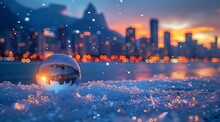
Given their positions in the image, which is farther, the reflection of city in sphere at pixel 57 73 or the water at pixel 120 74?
the water at pixel 120 74

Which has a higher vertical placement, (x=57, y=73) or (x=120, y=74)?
(x=57, y=73)

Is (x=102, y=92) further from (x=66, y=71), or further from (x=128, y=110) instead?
(x=128, y=110)

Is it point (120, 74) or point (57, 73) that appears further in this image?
point (120, 74)

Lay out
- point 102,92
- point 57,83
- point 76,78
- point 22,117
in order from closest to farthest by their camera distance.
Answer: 1. point 22,117
2. point 102,92
3. point 57,83
4. point 76,78

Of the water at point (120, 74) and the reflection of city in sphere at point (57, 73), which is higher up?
the reflection of city in sphere at point (57, 73)

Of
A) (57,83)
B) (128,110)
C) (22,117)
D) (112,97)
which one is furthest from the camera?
(57,83)

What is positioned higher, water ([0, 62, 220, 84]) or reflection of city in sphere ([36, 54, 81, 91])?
reflection of city in sphere ([36, 54, 81, 91])

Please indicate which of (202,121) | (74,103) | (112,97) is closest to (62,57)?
(112,97)

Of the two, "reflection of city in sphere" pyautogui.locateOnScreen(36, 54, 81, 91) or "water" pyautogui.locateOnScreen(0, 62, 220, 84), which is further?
"water" pyautogui.locateOnScreen(0, 62, 220, 84)
